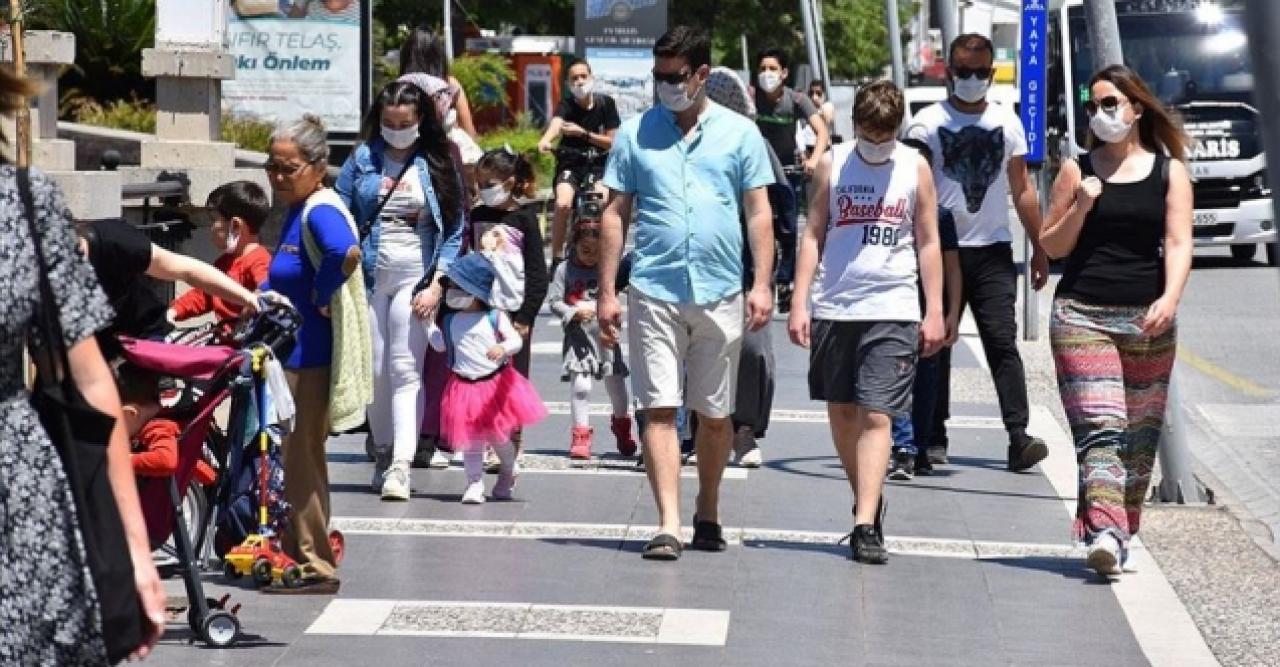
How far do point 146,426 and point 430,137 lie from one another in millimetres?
3215

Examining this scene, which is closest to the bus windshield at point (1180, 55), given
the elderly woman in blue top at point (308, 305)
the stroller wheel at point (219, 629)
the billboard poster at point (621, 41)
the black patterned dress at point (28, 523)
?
the billboard poster at point (621, 41)

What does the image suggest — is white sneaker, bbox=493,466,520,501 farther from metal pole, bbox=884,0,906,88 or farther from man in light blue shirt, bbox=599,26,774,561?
metal pole, bbox=884,0,906,88

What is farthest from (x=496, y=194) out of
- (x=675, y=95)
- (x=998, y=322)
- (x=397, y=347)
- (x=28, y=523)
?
(x=28, y=523)

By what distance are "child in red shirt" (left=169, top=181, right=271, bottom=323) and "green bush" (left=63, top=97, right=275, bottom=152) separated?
12.7m

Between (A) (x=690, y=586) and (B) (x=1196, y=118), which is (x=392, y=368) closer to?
(A) (x=690, y=586)

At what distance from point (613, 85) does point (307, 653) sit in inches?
944

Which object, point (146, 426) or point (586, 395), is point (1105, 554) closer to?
point (146, 426)

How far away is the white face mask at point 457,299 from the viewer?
10.5m

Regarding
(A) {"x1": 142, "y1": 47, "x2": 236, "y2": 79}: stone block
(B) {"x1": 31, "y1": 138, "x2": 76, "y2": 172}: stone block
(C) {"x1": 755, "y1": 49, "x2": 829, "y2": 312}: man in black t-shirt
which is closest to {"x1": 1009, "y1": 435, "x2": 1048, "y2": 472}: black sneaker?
(B) {"x1": 31, "y1": 138, "x2": 76, "y2": 172}: stone block

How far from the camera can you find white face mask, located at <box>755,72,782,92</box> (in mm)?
18828

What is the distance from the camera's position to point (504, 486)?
1048 cm

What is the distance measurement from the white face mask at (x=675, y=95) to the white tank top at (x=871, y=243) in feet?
2.21

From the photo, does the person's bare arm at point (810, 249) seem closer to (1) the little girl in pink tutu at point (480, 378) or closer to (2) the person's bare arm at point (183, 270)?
(1) the little girl in pink tutu at point (480, 378)

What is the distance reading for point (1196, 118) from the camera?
26484 mm
